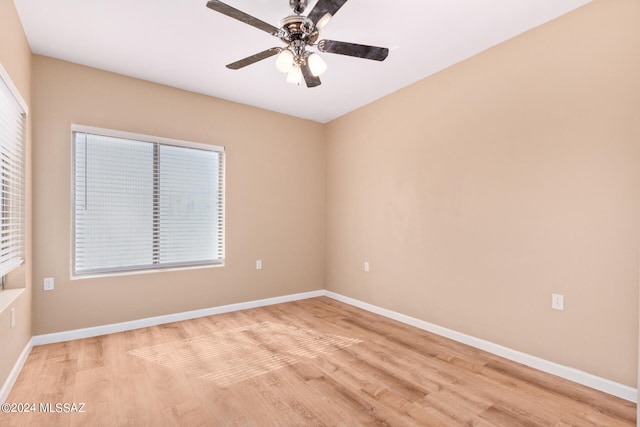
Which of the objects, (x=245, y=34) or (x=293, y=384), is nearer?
(x=293, y=384)

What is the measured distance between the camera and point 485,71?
2830 millimetres

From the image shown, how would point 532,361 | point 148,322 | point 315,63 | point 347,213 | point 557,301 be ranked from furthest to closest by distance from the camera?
1. point 347,213
2. point 148,322
3. point 532,361
4. point 557,301
5. point 315,63

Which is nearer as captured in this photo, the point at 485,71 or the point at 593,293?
the point at 593,293

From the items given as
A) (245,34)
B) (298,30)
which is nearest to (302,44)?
(298,30)

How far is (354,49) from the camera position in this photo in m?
2.14

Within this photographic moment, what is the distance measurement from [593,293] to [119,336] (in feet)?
13.2

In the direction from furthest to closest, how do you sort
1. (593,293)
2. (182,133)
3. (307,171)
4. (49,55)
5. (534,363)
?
1. (307,171)
2. (182,133)
3. (49,55)
4. (534,363)
5. (593,293)

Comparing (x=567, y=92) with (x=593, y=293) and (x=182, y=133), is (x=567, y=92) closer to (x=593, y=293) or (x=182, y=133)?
(x=593, y=293)

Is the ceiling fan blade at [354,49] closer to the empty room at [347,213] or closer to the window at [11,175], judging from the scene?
the empty room at [347,213]

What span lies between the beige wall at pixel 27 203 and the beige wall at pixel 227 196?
171 mm

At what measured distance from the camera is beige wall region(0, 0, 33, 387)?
2059 millimetres

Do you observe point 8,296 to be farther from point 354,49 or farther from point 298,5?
point 354,49

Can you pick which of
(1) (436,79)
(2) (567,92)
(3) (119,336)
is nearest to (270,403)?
(3) (119,336)

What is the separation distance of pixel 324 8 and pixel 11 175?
2519mm
